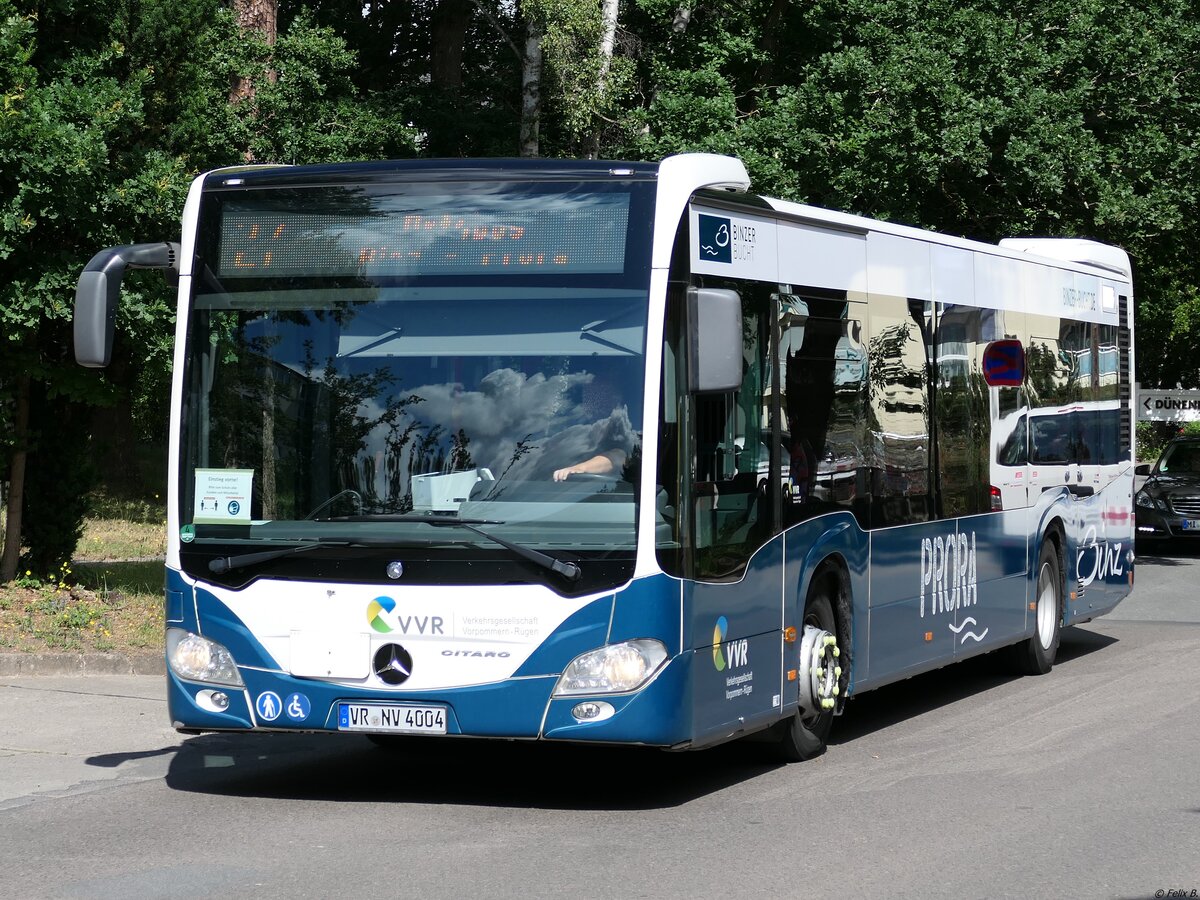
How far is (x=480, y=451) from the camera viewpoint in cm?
804

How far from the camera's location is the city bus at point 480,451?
7957mm

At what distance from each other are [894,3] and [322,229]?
665 inches

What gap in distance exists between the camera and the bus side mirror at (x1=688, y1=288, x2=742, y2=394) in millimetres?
8078

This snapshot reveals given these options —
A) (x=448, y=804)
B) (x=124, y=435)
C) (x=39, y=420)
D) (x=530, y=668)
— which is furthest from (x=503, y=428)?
(x=124, y=435)

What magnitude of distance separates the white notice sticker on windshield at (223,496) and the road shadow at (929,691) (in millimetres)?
4161

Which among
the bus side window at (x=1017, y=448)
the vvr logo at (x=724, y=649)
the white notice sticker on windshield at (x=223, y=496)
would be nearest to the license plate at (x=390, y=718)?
the white notice sticker on windshield at (x=223, y=496)

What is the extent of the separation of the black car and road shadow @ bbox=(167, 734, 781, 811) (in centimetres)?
1859

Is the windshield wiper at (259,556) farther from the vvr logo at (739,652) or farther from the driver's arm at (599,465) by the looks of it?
the vvr logo at (739,652)

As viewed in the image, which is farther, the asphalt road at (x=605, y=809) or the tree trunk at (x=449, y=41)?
the tree trunk at (x=449, y=41)

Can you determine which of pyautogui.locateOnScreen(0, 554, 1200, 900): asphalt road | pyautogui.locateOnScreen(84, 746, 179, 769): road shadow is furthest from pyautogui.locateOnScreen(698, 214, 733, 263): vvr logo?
pyautogui.locateOnScreen(84, 746, 179, 769): road shadow

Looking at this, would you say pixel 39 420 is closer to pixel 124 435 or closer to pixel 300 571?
pixel 300 571

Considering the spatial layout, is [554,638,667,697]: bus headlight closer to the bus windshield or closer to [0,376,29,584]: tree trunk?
the bus windshield

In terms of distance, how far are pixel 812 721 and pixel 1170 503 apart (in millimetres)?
18938

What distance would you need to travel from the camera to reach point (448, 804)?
8.62m
